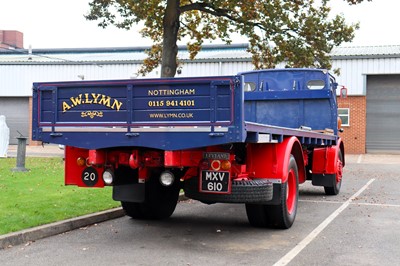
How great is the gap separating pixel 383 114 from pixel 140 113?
26.5 meters

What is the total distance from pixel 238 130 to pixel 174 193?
324 cm

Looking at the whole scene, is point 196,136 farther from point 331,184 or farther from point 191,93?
point 331,184

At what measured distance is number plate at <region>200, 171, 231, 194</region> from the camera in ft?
22.7

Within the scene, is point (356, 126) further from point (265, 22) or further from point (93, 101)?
point (93, 101)

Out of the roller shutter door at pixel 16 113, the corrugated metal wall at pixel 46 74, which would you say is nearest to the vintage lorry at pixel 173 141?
the corrugated metal wall at pixel 46 74

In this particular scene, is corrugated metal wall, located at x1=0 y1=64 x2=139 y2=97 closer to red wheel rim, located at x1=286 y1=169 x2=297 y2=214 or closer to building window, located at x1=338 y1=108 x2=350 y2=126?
building window, located at x1=338 y1=108 x2=350 y2=126

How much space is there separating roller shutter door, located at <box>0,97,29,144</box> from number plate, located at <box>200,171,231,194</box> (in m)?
33.4

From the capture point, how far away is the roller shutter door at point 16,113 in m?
38.2

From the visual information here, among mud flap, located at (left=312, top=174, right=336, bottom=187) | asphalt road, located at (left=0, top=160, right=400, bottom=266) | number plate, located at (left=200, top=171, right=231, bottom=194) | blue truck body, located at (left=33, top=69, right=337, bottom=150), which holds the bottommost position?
asphalt road, located at (left=0, top=160, right=400, bottom=266)

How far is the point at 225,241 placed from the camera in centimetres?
748

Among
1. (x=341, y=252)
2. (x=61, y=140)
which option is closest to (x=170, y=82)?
(x=61, y=140)

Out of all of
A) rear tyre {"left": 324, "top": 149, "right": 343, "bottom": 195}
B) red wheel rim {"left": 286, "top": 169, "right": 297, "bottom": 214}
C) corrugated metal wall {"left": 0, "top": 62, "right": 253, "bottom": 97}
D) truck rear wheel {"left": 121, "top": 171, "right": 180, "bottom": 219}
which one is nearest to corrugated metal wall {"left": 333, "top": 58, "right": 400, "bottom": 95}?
corrugated metal wall {"left": 0, "top": 62, "right": 253, "bottom": 97}

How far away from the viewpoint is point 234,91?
6441 millimetres

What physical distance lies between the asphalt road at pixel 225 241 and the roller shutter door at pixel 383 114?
2104 centimetres
